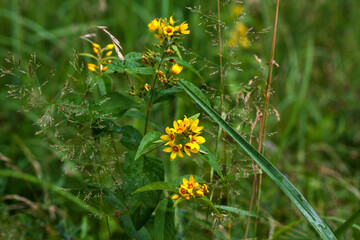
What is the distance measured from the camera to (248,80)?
108 inches

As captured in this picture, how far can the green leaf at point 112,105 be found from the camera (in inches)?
45.2

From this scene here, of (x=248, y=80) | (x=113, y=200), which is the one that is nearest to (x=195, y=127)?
(x=113, y=200)

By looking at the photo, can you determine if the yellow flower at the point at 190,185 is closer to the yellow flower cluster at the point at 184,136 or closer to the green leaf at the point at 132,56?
the yellow flower cluster at the point at 184,136

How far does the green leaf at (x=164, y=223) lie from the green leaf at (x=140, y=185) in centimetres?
4

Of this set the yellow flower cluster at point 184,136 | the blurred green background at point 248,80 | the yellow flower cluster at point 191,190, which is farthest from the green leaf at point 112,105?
the blurred green background at point 248,80

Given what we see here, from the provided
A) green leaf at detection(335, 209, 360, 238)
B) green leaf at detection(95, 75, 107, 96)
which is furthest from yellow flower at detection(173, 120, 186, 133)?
green leaf at detection(335, 209, 360, 238)

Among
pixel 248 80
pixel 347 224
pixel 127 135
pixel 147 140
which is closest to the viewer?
pixel 147 140

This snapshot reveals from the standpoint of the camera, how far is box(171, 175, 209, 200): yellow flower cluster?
1049mm

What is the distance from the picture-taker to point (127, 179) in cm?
113

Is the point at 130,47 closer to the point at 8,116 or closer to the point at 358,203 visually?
the point at 8,116

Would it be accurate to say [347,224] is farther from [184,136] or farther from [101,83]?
[101,83]

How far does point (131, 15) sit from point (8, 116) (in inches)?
46.5

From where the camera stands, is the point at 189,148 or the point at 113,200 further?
the point at 113,200

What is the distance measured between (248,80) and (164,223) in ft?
5.85
